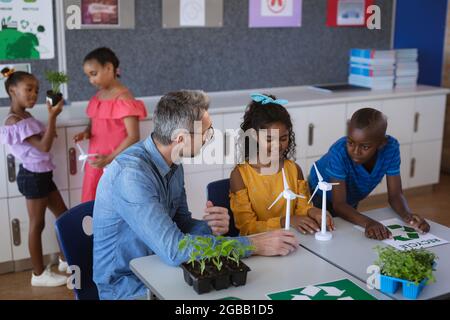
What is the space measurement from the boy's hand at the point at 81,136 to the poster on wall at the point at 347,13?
2.00 meters

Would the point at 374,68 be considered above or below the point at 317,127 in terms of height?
above

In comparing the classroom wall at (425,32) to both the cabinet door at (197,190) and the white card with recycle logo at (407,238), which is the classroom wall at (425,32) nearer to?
the cabinet door at (197,190)

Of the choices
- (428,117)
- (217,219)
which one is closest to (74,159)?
(217,219)

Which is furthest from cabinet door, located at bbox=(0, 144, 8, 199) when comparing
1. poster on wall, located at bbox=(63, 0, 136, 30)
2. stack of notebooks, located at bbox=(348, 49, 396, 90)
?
stack of notebooks, located at bbox=(348, 49, 396, 90)

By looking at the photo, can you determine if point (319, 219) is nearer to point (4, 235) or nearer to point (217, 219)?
point (217, 219)

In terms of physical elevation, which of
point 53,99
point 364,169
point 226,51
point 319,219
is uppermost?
point 226,51

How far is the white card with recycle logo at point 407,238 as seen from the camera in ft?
6.53

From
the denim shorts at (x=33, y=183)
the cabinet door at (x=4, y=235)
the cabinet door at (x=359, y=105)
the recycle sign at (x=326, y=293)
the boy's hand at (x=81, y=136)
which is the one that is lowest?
the cabinet door at (x=4, y=235)

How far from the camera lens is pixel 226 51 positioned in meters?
3.95

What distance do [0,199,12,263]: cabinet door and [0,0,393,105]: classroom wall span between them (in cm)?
75

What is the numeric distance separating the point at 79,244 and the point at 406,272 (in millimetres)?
1016

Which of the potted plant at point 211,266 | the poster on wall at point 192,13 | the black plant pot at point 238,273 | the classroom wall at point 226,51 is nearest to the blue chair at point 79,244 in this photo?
the potted plant at point 211,266

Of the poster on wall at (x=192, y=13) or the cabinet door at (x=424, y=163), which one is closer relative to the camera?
the poster on wall at (x=192, y=13)
